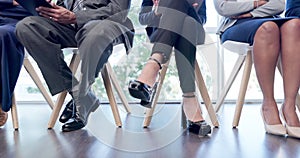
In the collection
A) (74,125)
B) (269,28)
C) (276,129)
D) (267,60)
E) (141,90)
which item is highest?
(269,28)

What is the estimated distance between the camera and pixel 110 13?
5.14 ft

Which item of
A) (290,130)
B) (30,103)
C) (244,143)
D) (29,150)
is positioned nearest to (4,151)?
(29,150)

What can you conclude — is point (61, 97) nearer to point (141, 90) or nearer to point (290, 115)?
point (141, 90)

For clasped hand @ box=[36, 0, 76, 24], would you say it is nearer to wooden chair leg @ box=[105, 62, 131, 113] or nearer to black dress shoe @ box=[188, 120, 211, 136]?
wooden chair leg @ box=[105, 62, 131, 113]

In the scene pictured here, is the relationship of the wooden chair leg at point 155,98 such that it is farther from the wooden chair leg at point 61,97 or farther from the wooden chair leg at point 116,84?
the wooden chair leg at point 61,97

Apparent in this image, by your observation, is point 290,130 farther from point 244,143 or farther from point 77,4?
point 77,4

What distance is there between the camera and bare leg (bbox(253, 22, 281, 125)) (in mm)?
1450

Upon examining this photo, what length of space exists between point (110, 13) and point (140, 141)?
55cm

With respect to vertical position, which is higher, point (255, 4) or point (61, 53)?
point (255, 4)

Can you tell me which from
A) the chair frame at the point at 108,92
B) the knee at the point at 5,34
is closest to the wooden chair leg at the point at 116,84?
the chair frame at the point at 108,92

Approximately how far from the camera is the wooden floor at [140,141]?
1190 millimetres

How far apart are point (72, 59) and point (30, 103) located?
132cm

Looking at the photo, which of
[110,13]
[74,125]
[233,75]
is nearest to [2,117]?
[74,125]

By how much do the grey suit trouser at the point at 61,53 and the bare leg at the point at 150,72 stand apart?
0.73 ft
